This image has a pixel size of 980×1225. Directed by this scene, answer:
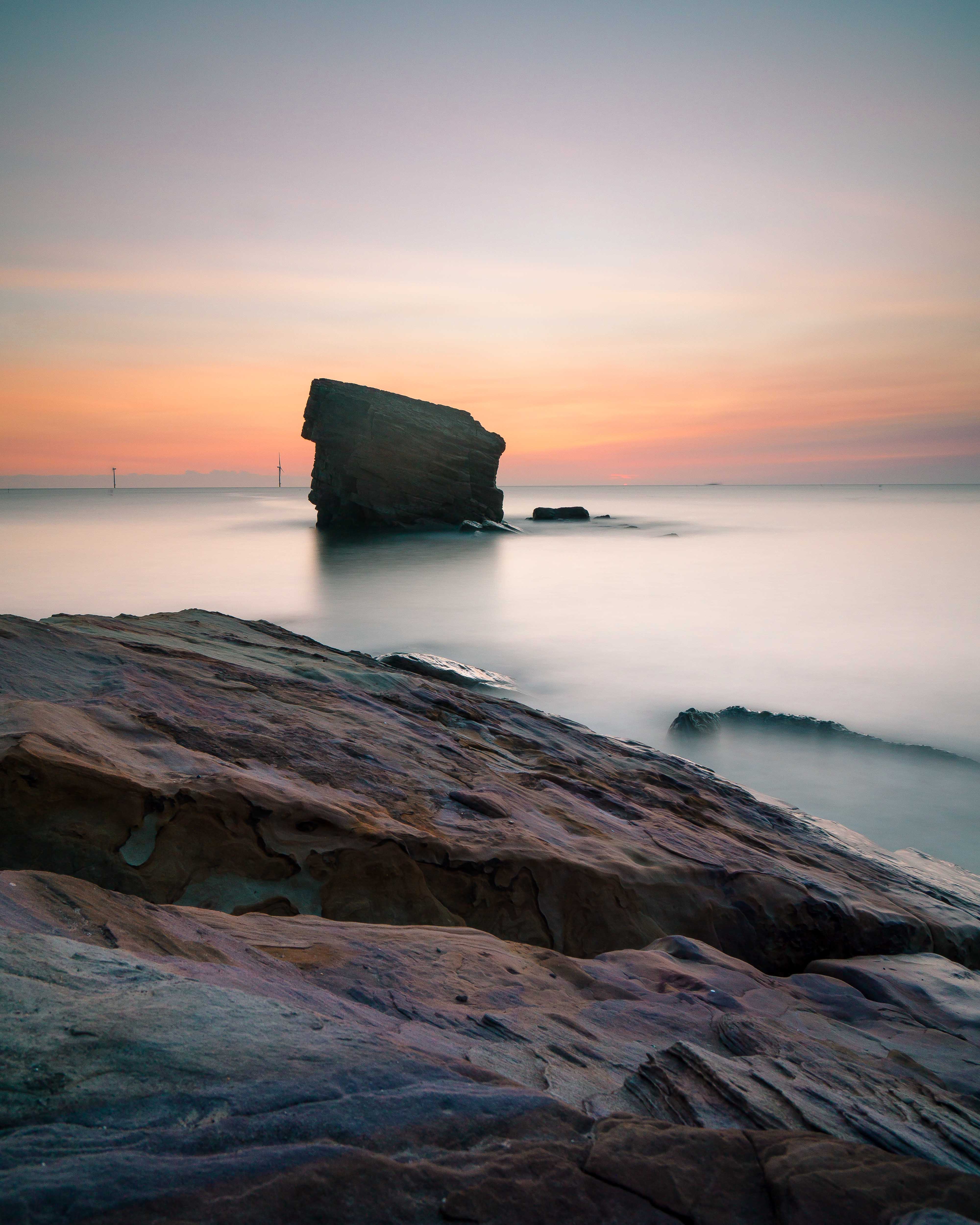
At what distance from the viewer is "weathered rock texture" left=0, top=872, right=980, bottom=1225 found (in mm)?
1362

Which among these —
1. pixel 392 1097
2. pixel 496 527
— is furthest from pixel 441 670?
pixel 496 527

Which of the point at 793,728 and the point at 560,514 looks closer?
the point at 793,728

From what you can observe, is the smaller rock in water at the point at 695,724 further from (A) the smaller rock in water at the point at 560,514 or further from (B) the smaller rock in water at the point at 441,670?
(A) the smaller rock in water at the point at 560,514

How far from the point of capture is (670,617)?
63.8 ft

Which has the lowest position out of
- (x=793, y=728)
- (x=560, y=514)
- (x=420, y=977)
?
(x=793, y=728)

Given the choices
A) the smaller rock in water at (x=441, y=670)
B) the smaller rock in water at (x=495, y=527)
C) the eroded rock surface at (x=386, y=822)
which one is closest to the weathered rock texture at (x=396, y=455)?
the smaller rock in water at (x=495, y=527)

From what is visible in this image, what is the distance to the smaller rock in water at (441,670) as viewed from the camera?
944 centimetres

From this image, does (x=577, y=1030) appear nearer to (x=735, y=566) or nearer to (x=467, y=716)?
(x=467, y=716)

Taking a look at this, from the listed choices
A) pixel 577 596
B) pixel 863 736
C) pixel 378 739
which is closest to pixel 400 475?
pixel 577 596

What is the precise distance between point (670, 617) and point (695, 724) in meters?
10.4

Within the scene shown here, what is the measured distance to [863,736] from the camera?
9.27 metres

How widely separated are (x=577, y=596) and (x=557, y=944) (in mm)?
19710

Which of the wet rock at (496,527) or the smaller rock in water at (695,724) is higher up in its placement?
the wet rock at (496,527)

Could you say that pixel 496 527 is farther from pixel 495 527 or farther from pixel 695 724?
pixel 695 724
